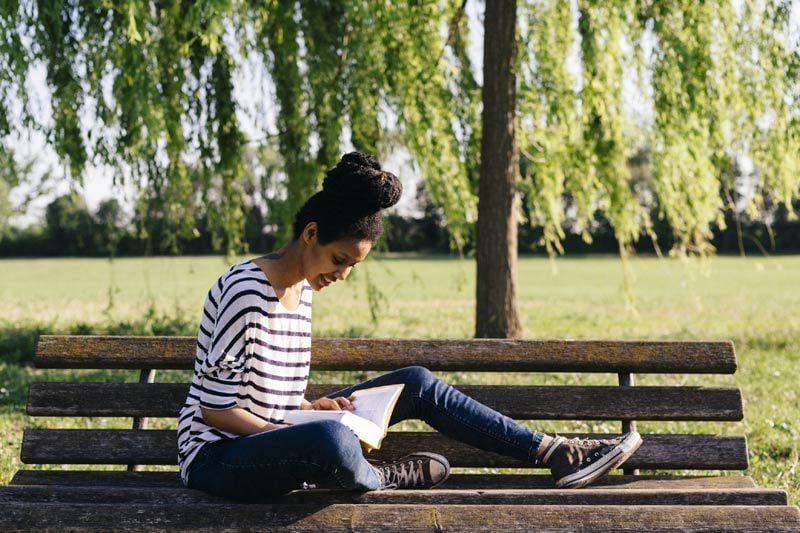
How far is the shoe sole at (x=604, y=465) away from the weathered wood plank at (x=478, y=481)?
69 mm

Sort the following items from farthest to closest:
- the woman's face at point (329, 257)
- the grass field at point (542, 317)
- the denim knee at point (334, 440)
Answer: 1. the grass field at point (542, 317)
2. the woman's face at point (329, 257)
3. the denim knee at point (334, 440)

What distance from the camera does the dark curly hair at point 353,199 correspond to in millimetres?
3234

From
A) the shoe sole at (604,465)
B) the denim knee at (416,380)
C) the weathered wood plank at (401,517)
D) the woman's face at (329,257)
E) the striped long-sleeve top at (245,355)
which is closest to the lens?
the weathered wood plank at (401,517)

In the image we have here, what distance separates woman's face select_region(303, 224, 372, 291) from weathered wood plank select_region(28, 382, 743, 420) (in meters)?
0.74

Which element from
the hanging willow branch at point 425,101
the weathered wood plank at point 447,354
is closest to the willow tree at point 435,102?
the hanging willow branch at point 425,101

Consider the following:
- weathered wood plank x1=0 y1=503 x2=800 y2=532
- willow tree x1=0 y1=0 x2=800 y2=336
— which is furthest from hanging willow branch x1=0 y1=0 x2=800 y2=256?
weathered wood plank x1=0 y1=503 x2=800 y2=532

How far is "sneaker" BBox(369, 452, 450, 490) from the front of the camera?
11.8 ft

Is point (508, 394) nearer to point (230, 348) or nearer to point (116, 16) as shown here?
point (230, 348)

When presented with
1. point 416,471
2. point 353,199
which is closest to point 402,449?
point 416,471

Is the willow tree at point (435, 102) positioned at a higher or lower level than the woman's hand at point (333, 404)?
higher

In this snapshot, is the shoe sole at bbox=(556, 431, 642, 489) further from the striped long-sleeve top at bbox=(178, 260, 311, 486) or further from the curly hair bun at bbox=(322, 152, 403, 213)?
the curly hair bun at bbox=(322, 152, 403, 213)

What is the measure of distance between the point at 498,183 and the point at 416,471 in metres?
6.46

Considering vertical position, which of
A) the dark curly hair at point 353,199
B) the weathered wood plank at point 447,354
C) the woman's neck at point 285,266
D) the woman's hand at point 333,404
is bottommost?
the woman's hand at point 333,404

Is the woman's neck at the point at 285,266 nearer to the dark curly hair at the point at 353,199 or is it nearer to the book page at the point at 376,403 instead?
the dark curly hair at the point at 353,199
